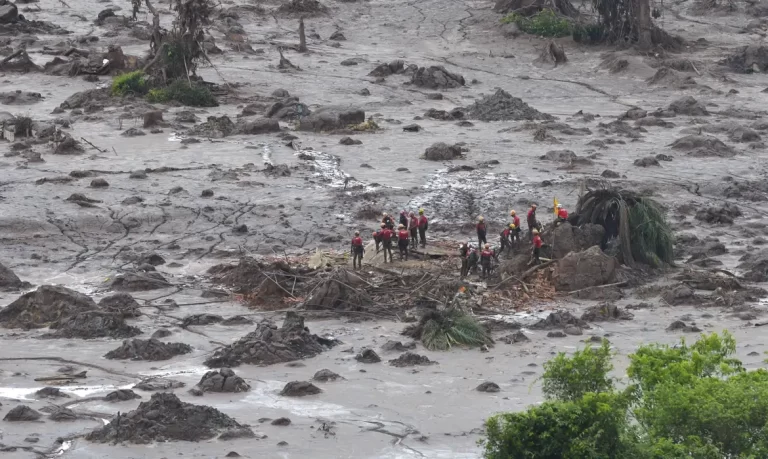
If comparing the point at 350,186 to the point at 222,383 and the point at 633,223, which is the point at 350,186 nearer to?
the point at 633,223

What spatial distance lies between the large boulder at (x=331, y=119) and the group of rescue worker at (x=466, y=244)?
10.4 meters

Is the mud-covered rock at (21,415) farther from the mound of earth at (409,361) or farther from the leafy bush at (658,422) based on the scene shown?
the leafy bush at (658,422)

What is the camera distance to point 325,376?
15555 mm

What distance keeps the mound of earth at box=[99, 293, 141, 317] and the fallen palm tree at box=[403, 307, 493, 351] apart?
4.06 metres

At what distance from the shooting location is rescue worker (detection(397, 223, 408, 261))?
20.6 m

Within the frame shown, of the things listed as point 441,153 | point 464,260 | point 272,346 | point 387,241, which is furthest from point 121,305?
point 441,153

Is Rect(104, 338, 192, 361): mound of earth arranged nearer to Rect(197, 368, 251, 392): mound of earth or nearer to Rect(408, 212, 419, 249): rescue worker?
Rect(197, 368, 251, 392): mound of earth

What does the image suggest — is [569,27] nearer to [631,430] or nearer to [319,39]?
[319,39]

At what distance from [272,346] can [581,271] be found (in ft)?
18.1

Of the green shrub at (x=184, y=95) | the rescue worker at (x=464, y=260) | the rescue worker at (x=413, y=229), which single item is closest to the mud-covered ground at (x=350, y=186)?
the green shrub at (x=184, y=95)

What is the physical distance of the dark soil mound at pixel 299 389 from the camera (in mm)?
14844

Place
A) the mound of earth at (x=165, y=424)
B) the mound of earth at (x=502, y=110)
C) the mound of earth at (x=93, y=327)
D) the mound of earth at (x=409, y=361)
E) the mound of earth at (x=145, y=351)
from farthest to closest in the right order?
1. the mound of earth at (x=502, y=110)
2. the mound of earth at (x=93, y=327)
3. the mound of earth at (x=145, y=351)
4. the mound of earth at (x=409, y=361)
5. the mound of earth at (x=165, y=424)

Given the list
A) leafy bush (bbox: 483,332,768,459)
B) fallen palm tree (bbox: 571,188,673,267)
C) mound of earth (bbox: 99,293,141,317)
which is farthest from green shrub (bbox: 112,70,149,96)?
leafy bush (bbox: 483,332,768,459)

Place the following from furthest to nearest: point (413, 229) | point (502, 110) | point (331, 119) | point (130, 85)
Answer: point (130, 85)
point (502, 110)
point (331, 119)
point (413, 229)
